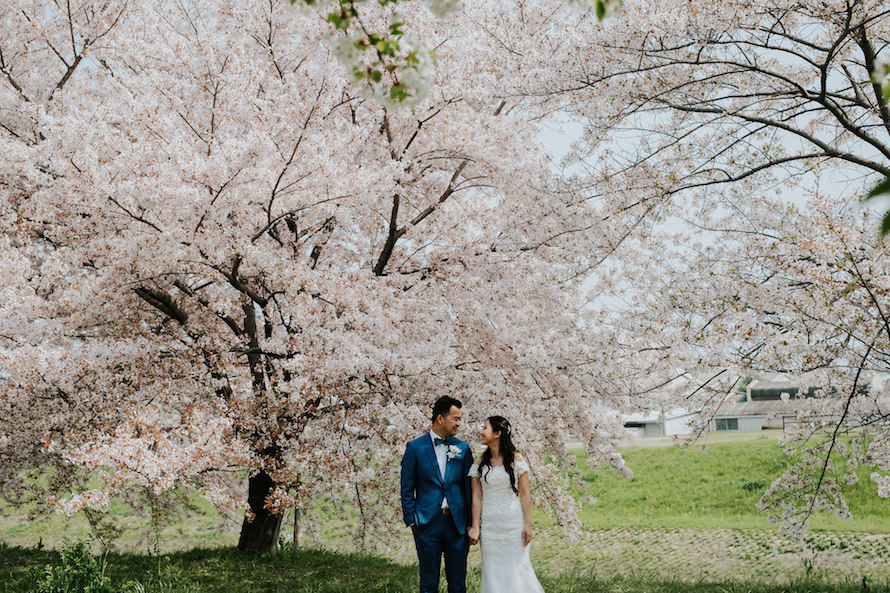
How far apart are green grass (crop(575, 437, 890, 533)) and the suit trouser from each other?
370 inches

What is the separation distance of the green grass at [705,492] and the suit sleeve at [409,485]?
31.4 feet

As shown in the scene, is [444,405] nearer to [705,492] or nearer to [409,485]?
[409,485]

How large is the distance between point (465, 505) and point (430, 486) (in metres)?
0.34

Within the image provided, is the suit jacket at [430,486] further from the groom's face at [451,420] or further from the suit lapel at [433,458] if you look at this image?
the groom's face at [451,420]

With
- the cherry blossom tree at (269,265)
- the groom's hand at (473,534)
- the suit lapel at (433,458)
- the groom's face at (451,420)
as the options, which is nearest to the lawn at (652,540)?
the cherry blossom tree at (269,265)

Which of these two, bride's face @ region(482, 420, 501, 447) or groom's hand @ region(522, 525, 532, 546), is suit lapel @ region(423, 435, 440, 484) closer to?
bride's face @ region(482, 420, 501, 447)

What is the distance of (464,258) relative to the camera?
855 cm

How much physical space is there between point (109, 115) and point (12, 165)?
3.54ft

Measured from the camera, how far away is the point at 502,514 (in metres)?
4.90

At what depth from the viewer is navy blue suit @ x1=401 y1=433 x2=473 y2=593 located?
4785 millimetres

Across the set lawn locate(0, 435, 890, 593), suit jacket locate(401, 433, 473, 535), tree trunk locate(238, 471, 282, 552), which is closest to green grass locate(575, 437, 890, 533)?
lawn locate(0, 435, 890, 593)

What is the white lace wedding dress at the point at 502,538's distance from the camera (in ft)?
15.9

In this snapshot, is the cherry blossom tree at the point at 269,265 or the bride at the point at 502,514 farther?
the cherry blossom tree at the point at 269,265

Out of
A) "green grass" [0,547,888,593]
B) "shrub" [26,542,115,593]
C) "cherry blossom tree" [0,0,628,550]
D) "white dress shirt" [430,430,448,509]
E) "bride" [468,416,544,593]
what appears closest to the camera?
"bride" [468,416,544,593]
